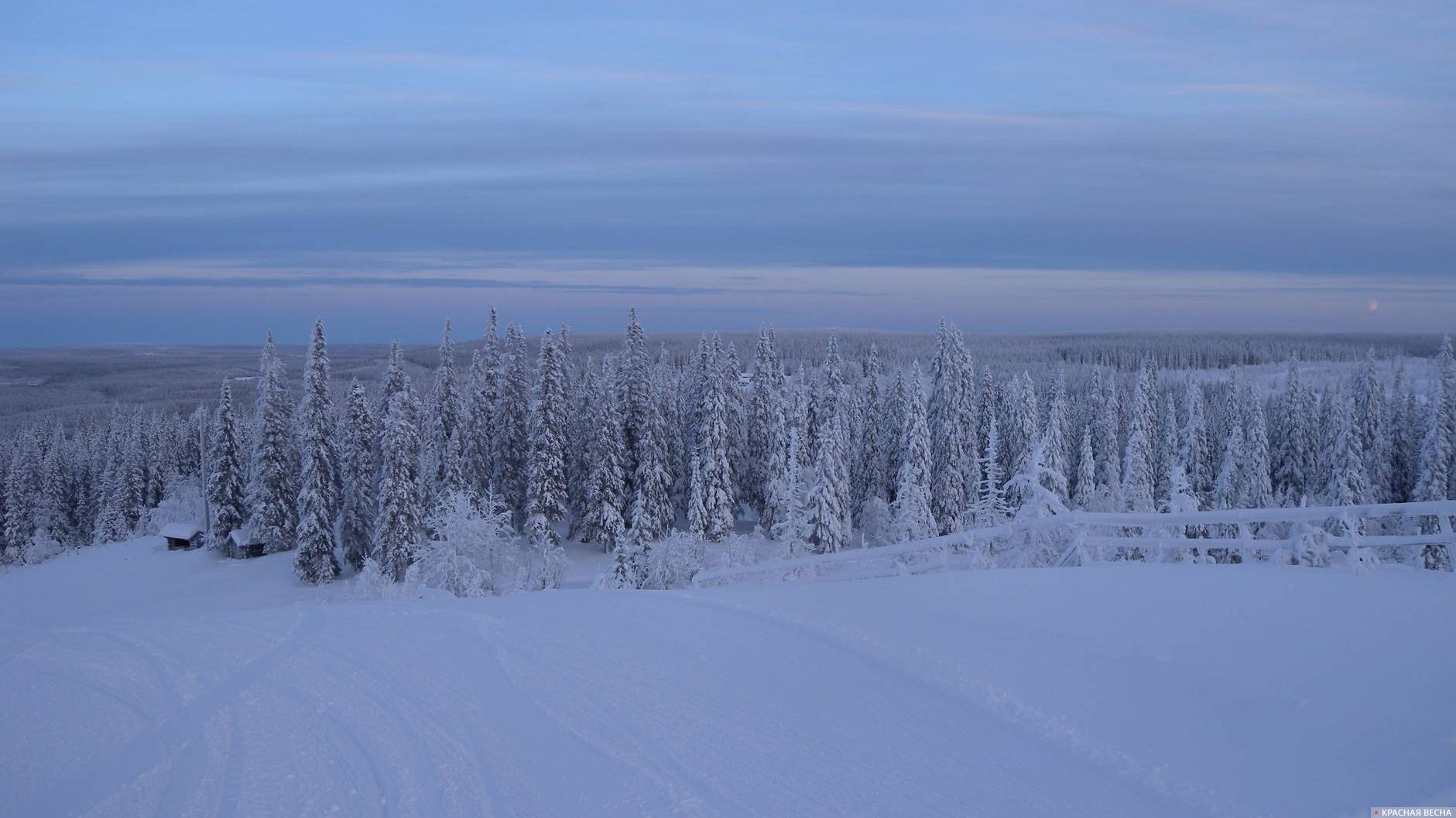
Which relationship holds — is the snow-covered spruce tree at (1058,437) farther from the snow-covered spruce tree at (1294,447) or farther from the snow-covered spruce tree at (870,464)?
the snow-covered spruce tree at (1294,447)

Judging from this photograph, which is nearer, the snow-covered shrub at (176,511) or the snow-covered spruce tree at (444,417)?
the snow-covered spruce tree at (444,417)

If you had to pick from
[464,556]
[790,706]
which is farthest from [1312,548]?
[464,556]

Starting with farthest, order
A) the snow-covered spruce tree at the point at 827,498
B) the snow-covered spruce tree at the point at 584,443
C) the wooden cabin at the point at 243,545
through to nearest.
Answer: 1. the wooden cabin at the point at 243,545
2. the snow-covered spruce tree at the point at 584,443
3. the snow-covered spruce tree at the point at 827,498

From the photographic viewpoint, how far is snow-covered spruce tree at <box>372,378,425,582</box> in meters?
42.4

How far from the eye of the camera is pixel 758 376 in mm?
56406

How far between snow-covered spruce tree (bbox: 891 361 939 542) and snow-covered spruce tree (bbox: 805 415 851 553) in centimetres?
300

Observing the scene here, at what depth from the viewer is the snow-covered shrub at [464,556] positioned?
3153 cm

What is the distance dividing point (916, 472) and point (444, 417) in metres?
26.9

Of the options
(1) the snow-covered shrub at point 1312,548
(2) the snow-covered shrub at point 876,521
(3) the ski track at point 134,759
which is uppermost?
(1) the snow-covered shrub at point 1312,548

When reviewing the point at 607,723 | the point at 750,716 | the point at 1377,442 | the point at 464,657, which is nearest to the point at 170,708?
the point at 464,657

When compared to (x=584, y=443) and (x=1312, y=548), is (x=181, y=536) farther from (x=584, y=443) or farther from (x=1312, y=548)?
(x=1312, y=548)

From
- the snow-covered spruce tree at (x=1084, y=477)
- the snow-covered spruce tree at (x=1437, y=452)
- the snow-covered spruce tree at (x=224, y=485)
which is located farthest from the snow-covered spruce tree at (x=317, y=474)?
the snow-covered spruce tree at (x=1437, y=452)

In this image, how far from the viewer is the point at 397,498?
140ft

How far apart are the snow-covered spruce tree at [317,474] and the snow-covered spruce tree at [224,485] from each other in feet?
36.7
